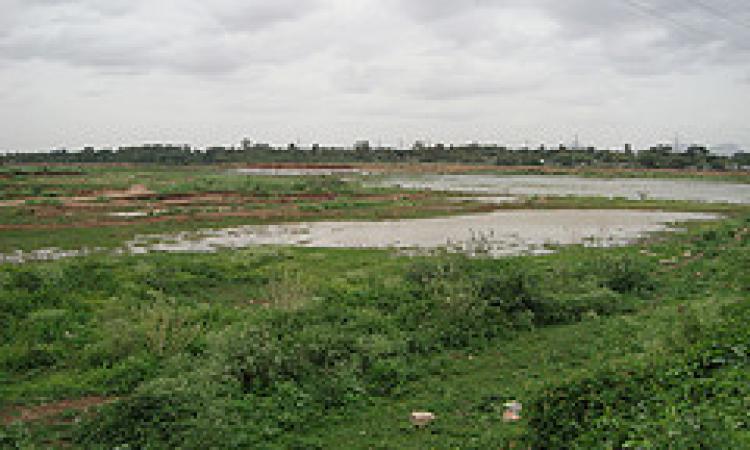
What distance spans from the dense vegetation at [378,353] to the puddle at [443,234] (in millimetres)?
6072

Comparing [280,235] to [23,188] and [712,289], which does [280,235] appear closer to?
[712,289]

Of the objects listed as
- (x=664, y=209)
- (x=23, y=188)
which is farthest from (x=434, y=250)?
(x=23, y=188)

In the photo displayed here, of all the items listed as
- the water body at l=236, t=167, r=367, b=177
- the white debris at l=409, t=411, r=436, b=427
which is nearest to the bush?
the white debris at l=409, t=411, r=436, b=427

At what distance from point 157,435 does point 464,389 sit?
12.6 ft

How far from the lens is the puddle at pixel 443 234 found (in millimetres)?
20953

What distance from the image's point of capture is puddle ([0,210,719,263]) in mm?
20953

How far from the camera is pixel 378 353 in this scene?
28.1ft

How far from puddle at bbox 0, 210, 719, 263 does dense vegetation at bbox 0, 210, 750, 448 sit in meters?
6.07

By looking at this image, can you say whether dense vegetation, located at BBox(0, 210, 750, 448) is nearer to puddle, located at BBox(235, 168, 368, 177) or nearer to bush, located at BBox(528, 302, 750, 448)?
bush, located at BBox(528, 302, 750, 448)

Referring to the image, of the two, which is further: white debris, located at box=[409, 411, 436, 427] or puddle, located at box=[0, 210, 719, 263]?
puddle, located at box=[0, 210, 719, 263]

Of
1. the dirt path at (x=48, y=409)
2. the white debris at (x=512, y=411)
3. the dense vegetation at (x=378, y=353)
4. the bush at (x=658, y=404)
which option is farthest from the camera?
the dirt path at (x=48, y=409)

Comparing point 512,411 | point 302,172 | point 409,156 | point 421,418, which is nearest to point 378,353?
point 421,418

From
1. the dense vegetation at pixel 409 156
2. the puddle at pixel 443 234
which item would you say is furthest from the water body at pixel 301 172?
the puddle at pixel 443 234

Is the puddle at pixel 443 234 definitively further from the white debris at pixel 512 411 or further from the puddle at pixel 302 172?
the puddle at pixel 302 172
